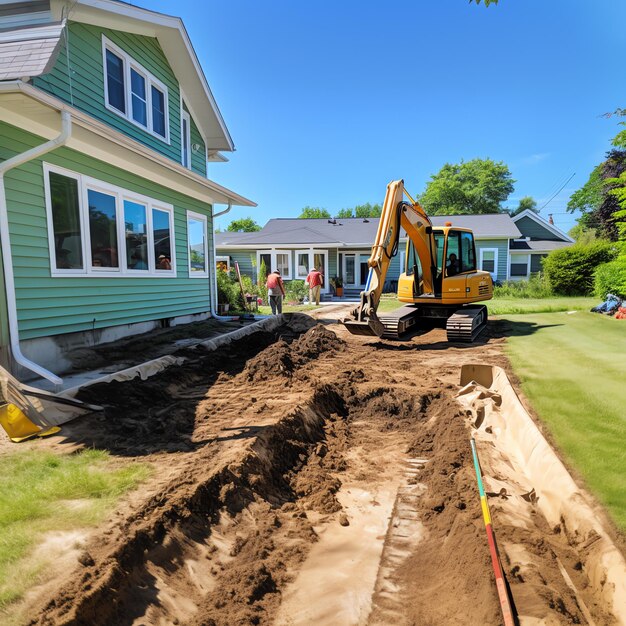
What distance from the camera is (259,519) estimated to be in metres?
3.62

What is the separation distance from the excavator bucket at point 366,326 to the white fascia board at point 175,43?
8106 mm

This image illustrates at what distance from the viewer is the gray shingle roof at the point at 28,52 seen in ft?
17.5

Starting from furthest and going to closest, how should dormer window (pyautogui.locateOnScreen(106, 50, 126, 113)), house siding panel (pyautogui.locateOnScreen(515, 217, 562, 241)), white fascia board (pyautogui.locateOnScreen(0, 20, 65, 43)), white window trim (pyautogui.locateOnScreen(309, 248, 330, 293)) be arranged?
1. house siding panel (pyautogui.locateOnScreen(515, 217, 562, 241))
2. white window trim (pyautogui.locateOnScreen(309, 248, 330, 293))
3. dormer window (pyautogui.locateOnScreen(106, 50, 126, 113))
4. white fascia board (pyautogui.locateOnScreen(0, 20, 65, 43))

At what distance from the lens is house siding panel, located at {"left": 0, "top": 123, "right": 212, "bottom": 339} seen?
→ 6824mm

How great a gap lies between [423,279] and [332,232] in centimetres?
1800

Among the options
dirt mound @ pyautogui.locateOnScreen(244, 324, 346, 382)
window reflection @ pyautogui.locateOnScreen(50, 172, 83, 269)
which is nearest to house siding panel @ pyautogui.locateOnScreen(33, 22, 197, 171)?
window reflection @ pyautogui.locateOnScreen(50, 172, 83, 269)

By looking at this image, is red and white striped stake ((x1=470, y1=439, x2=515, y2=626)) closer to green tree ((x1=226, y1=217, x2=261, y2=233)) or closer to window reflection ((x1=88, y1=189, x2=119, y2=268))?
window reflection ((x1=88, y1=189, x2=119, y2=268))

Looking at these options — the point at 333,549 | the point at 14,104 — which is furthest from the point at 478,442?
the point at 14,104

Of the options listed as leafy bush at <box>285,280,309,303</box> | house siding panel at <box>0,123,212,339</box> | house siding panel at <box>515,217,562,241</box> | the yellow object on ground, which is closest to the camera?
the yellow object on ground

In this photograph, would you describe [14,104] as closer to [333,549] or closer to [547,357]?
[333,549]

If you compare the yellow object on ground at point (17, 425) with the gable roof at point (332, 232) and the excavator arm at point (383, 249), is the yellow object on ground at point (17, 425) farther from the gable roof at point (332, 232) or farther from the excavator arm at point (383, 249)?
the gable roof at point (332, 232)

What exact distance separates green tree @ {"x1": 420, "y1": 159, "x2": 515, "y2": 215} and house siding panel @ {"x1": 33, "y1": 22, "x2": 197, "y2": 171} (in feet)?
158

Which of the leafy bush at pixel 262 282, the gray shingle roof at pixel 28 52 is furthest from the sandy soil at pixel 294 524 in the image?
the leafy bush at pixel 262 282

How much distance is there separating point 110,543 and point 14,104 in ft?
18.8
